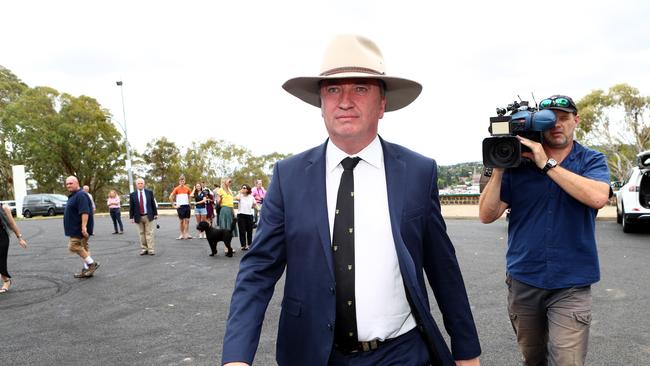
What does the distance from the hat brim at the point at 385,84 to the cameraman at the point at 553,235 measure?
3.25 feet

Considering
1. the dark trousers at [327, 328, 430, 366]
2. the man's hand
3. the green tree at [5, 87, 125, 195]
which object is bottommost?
the man's hand

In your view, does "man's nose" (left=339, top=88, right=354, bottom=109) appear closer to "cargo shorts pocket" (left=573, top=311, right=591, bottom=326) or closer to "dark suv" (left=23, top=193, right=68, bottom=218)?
"cargo shorts pocket" (left=573, top=311, right=591, bottom=326)

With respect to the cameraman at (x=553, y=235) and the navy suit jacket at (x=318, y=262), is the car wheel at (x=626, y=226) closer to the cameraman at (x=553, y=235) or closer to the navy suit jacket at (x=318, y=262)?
the cameraman at (x=553, y=235)

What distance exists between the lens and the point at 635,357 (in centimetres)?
408

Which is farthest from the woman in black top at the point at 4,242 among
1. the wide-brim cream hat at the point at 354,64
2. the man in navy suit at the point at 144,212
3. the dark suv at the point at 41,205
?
the dark suv at the point at 41,205

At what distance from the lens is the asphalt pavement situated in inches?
178

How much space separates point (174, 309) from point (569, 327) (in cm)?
512

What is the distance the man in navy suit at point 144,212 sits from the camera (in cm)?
1110

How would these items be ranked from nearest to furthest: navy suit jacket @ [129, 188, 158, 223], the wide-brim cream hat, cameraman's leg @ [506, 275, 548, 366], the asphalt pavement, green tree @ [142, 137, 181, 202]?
the wide-brim cream hat
cameraman's leg @ [506, 275, 548, 366]
the asphalt pavement
navy suit jacket @ [129, 188, 158, 223]
green tree @ [142, 137, 181, 202]

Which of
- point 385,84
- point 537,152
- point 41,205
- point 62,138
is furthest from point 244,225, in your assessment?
point 62,138

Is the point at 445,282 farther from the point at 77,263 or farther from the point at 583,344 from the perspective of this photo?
the point at 77,263

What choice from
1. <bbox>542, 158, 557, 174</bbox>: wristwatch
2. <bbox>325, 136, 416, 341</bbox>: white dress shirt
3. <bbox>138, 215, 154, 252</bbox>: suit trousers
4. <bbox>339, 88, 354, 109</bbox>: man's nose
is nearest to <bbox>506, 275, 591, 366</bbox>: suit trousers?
<bbox>542, 158, 557, 174</bbox>: wristwatch

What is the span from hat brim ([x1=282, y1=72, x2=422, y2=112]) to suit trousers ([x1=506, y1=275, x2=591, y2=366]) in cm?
157

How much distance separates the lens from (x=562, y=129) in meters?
2.99
